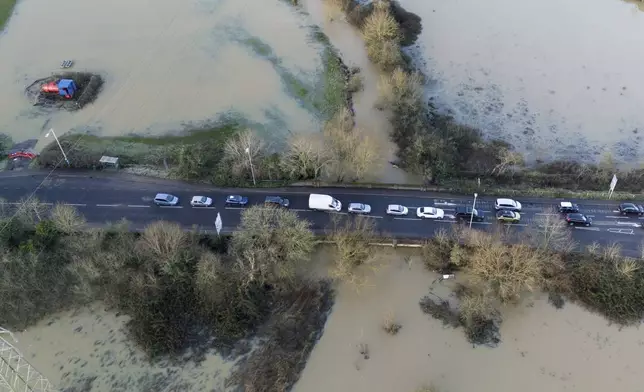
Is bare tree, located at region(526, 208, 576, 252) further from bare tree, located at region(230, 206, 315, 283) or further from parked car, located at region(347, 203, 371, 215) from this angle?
bare tree, located at region(230, 206, 315, 283)

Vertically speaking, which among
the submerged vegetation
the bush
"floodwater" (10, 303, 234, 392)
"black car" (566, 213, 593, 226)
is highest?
"black car" (566, 213, 593, 226)

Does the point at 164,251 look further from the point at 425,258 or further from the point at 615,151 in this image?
the point at 615,151

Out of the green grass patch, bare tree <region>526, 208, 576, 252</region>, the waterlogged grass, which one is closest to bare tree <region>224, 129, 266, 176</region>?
the waterlogged grass

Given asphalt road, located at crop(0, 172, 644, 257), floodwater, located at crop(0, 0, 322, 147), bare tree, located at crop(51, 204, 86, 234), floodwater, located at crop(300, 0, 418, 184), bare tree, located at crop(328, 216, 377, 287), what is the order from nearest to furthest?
1. bare tree, located at crop(328, 216, 377, 287)
2. bare tree, located at crop(51, 204, 86, 234)
3. asphalt road, located at crop(0, 172, 644, 257)
4. floodwater, located at crop(300, 0, 418, 184)
5. floodwater, located at crop(0, 0, 322, 147)

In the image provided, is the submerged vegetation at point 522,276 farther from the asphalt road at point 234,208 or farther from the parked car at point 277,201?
the parked car at point 277,201

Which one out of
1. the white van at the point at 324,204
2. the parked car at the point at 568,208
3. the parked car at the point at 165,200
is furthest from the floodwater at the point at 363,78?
the parked car at the point at 165,200

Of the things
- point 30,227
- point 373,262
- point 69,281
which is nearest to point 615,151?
point 373,262
